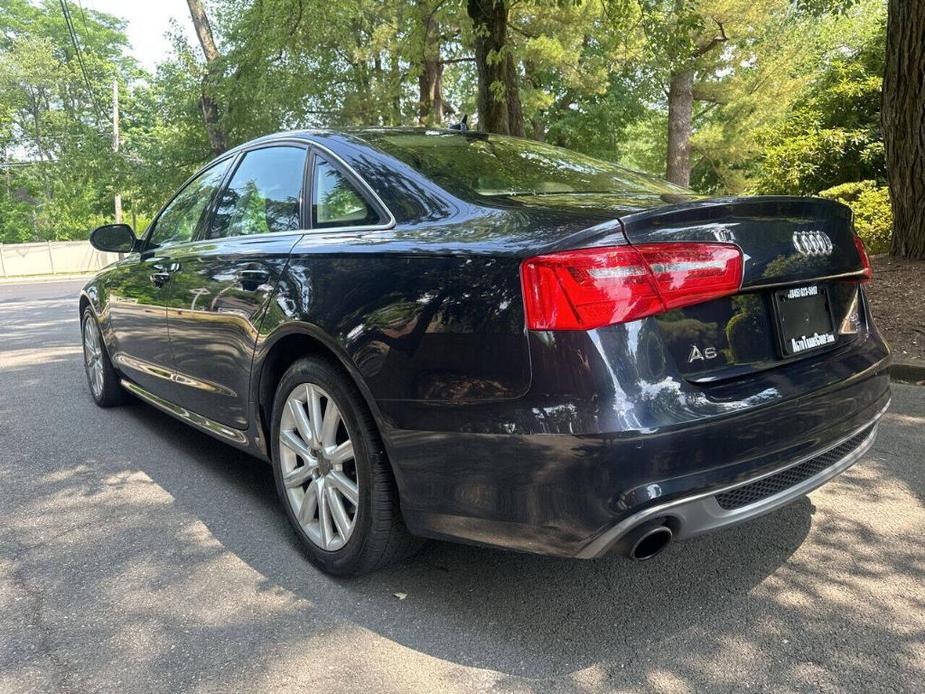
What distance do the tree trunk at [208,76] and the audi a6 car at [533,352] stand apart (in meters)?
15.2

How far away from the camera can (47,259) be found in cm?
3678

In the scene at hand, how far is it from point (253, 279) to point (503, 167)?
115cm

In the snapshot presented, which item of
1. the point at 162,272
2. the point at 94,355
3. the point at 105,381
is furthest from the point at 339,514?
the point at 94,355

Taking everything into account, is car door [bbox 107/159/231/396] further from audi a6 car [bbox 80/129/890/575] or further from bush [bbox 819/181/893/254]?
bush [bbox 819/181/893/254]

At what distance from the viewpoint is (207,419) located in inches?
144

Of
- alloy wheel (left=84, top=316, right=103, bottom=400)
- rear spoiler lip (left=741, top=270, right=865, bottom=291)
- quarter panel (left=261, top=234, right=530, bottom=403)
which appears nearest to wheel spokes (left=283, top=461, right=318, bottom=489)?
quarter panel (left=261, top=234, right=530, bottom=403)

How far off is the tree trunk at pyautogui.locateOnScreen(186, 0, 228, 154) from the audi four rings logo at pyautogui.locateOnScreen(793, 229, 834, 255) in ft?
54.4

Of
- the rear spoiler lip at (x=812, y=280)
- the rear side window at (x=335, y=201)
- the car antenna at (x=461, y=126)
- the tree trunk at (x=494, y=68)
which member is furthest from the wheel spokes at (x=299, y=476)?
the tree trunk at (x=494, y=68)

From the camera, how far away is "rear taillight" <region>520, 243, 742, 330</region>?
1.96 metres

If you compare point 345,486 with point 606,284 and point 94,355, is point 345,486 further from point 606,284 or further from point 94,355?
point 94,355

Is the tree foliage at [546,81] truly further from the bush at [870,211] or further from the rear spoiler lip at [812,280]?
the rear spoiler lip at [812,280]

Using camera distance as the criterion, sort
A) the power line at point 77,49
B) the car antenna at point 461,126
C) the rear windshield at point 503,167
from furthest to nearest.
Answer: the power line at point 77,49
the car antenna at point 461,126
the rear windshield at point 503,167

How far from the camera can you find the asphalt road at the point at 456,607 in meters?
2.15

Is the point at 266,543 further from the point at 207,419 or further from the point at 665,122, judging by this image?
the point at 665,122
